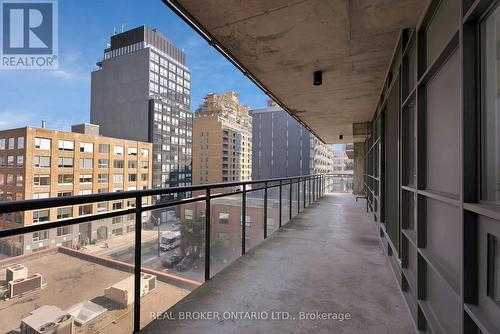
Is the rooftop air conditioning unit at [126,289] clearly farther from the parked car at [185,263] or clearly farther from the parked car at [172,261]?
the parked car at [185,263]

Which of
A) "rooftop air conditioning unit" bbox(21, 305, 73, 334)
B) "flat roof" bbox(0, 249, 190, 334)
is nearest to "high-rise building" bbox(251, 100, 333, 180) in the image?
"flat roof" bbox(0, 249, 190, 334)

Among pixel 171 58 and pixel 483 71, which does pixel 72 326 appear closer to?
pixel 483 71

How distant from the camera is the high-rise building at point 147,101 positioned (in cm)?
5481

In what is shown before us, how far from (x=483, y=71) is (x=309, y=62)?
2.48 metres

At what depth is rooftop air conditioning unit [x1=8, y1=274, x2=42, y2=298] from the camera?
4.38 ft

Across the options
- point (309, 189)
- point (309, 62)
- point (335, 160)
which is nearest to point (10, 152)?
point (309, 189)

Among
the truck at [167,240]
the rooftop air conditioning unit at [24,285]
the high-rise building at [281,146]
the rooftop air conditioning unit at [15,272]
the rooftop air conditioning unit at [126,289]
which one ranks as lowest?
the rooftop air conditioning unit at [126,289]

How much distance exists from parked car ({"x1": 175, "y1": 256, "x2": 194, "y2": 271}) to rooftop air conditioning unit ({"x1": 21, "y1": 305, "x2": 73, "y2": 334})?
134cm

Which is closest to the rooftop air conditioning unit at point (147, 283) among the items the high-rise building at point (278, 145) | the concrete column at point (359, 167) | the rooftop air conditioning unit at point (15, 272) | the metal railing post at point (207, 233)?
the metal railing post at point (207, 233)

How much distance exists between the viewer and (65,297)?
1.69 meters

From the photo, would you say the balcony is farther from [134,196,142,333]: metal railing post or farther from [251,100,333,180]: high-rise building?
[251,100,333,180]: high-rise building

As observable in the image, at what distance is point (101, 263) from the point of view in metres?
1.91

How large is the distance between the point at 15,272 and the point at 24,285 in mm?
196

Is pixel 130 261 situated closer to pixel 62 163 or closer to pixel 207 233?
pixel 207 233
